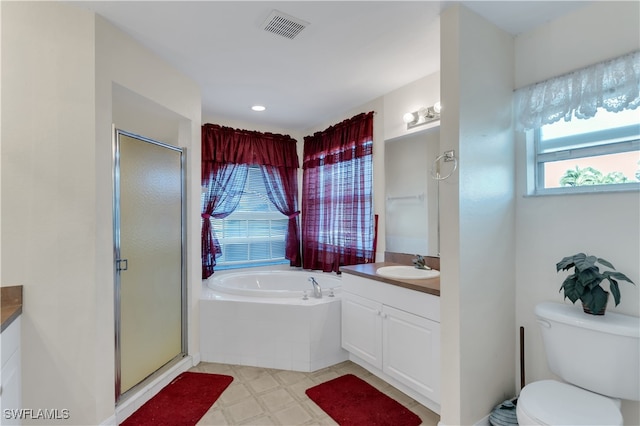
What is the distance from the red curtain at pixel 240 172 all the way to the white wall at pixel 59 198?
5.50 feet

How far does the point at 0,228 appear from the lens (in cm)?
158

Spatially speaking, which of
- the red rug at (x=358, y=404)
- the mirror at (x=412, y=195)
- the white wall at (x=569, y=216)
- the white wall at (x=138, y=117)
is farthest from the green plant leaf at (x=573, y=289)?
the white wall at (x=138, y=117)

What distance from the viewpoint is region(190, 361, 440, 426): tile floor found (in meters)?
1.90

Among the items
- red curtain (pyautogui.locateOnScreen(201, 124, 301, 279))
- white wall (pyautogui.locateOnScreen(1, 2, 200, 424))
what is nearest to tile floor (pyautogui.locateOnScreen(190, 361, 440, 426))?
white wall (pyautogui.locateOnScreen(1, 2, 200, 424))

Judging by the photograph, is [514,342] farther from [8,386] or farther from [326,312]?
[8,386]

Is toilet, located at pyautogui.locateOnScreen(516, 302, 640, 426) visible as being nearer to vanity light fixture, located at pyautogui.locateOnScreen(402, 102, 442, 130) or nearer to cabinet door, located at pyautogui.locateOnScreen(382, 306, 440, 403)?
cabinet door, located at pyautogui.locateOnScreen(382, 306, 440, 403)

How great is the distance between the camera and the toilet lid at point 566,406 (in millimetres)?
1245

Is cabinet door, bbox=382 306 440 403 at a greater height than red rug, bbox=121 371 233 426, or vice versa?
cabinet door, bbox=382 306 440 403

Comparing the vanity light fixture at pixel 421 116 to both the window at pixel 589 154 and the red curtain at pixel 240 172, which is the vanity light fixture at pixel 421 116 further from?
the red curtain at pixel 240 172

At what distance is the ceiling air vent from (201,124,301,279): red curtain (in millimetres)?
1831

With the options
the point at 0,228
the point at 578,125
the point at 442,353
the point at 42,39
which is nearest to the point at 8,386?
the point at 0,228

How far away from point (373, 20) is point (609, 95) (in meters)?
1.29

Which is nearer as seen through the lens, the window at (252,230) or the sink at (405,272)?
the sink at (405,272)

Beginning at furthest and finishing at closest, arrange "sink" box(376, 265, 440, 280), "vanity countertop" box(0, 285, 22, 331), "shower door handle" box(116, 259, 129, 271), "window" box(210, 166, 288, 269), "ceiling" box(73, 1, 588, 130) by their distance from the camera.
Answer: "window" box(210, 166, 288, 269)
"sink" box(376, 265, 440, 280)
"shower door handle" box(116, 259, 129, 271)
"ceiling" box(73, 1, 588, 130)
"vanity countertop" box(0, 285, 22, 331)
